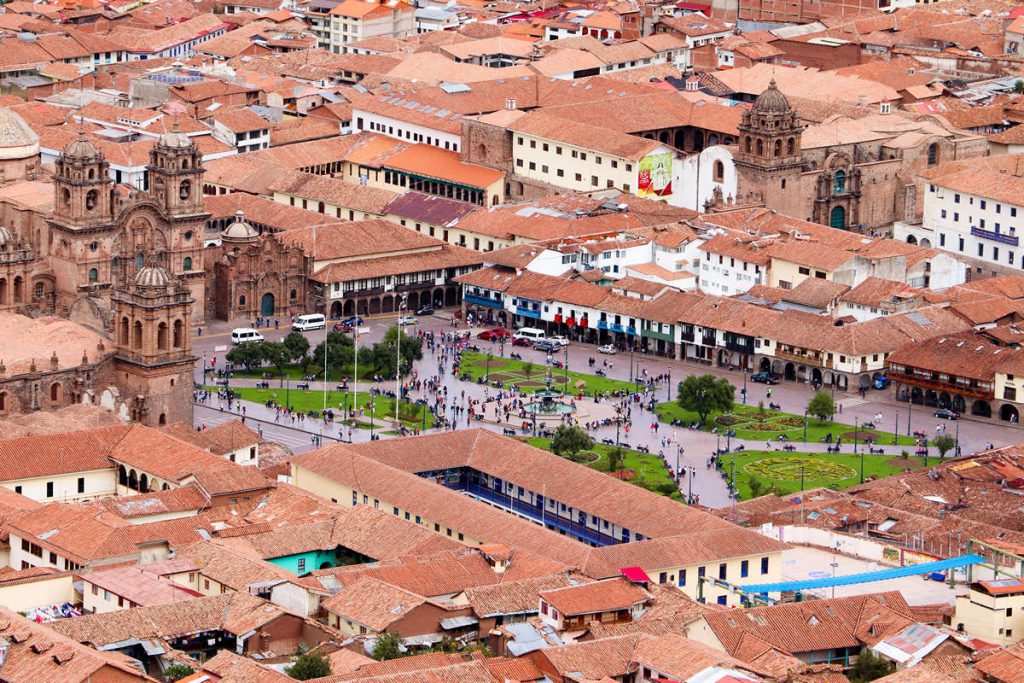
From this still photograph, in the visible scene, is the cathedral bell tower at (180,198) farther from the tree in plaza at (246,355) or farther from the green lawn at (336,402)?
the green lawn at (336,402)

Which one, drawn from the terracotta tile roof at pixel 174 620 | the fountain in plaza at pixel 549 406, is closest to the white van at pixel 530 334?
the fountain in plaza at pixel 549 406

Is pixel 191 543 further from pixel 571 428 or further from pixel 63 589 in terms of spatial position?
pixel 571 428

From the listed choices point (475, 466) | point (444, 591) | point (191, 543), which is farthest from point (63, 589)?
point (475, 466)

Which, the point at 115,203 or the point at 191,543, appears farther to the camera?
the point at 115,203

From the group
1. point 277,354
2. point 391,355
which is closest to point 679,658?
point 391,355

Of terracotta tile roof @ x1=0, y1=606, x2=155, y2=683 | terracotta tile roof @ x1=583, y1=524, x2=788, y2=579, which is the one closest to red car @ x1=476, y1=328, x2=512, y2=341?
terracotta tile roof @ x1=583, y1=524, x2=788, y2=579

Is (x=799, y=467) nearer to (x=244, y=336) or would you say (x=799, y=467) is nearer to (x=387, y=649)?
(x=244, y=336)

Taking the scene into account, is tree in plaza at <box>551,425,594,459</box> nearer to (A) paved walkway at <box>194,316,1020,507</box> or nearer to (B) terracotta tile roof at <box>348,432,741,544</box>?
(A) paved walkway at <box>194,316,1020,507</box>
